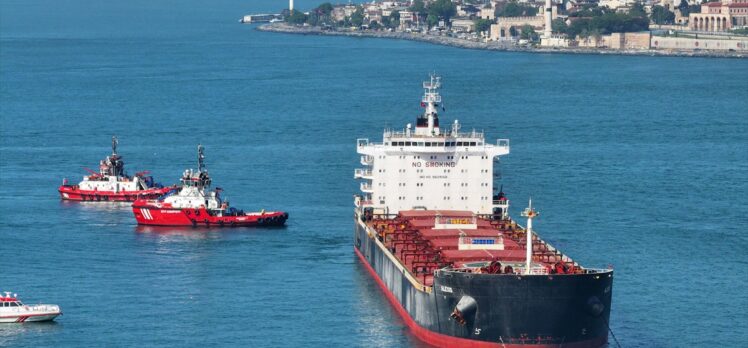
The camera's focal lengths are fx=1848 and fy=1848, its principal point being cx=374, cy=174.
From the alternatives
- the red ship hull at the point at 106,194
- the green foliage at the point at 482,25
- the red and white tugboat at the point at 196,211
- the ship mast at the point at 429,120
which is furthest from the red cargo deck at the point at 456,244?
the green foliage at the point at 482,25

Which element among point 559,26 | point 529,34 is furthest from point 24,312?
point 529,34

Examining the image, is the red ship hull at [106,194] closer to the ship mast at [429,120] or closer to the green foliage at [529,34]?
the ship mast at [429,120]

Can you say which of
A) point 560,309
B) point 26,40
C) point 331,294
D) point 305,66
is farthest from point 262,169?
point 26,40

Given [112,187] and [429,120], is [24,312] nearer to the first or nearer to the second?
[429,120]

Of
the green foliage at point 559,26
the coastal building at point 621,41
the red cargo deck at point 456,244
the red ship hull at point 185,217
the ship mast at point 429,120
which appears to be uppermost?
the ship mast at point 429,120

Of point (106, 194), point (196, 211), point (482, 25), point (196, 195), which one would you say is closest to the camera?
point (196, 211)
